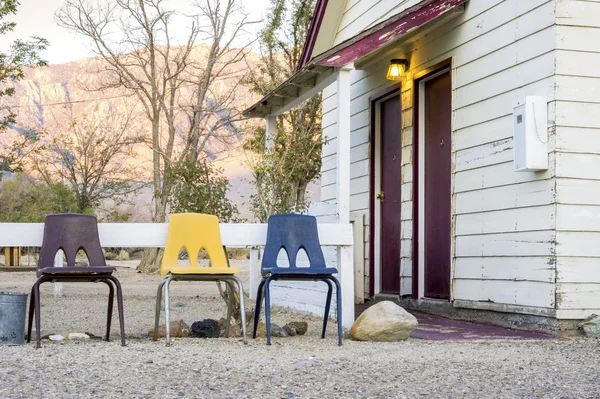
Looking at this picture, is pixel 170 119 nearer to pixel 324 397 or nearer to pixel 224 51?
pixel 224 51

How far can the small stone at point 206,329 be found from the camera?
18.4 ft

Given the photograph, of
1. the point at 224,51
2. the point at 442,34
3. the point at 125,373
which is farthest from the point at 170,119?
the point at 125,373

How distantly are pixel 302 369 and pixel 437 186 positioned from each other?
11.9ft

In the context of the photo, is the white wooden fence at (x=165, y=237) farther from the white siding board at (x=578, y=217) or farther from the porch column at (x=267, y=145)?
the porch column at (x=267, y=145)

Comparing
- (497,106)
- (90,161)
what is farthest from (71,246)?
(90,161)

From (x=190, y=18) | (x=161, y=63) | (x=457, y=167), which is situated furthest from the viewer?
(x=161, y=63)

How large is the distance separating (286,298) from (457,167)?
98.9 inches

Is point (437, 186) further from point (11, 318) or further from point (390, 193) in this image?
point (11, 318)

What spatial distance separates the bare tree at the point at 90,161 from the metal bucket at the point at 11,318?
15965 millimetres

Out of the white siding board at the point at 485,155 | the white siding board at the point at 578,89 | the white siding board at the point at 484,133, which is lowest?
the white siding board at the point at 485,155

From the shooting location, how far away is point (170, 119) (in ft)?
60.7

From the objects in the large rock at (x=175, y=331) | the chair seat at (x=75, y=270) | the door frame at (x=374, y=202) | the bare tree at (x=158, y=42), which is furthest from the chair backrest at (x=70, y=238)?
the bare tree at (x=158, y=42)

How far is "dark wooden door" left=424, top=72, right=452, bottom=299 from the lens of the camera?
708 centimetres

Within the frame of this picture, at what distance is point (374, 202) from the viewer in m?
8.63
